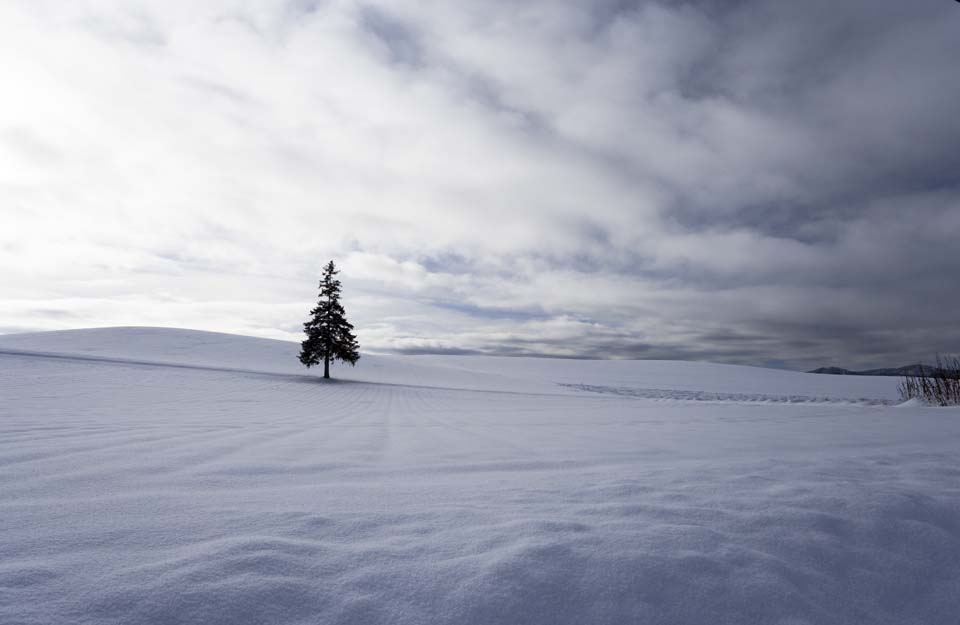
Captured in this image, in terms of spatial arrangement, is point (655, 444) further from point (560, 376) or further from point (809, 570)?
point (560, 376)

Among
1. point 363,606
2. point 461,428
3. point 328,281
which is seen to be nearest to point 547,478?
point 363,606

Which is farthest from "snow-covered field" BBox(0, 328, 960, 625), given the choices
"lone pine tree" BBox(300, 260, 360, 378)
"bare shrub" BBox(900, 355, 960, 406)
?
"lone pine tree" BBox(300, 260, 360, 378)

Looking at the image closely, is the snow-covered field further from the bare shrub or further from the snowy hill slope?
the snowy hill slope

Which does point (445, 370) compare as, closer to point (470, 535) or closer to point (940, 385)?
point (940, 385)

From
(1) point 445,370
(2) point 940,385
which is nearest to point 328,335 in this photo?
(1) point 445,370

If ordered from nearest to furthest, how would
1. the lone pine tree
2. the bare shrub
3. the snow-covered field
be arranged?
the snow-covered field < the bare shrub < the lone pine tree

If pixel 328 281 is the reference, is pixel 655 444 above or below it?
below

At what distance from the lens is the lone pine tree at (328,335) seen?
88.4ft

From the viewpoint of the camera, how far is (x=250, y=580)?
1445 millimetres

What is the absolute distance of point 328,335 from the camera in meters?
27.1

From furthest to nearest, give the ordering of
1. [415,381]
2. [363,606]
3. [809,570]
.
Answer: [415,381] → [809,570] → [363,606]

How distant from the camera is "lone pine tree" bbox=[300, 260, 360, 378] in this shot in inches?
Answer: 1061

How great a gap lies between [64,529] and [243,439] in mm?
3135

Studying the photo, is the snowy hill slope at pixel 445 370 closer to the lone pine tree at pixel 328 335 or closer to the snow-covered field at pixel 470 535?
the lone pine tree at pixel 328 335
